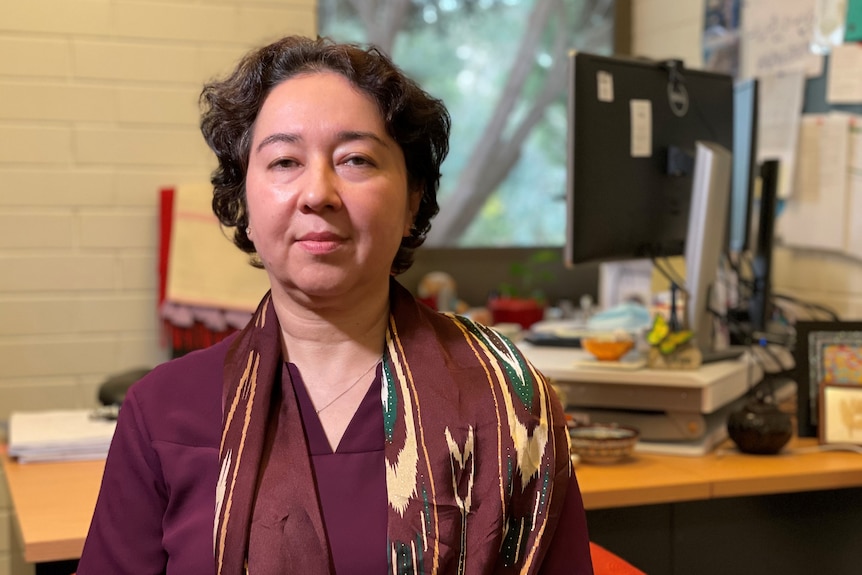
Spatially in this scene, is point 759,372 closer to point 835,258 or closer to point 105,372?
point 835,258

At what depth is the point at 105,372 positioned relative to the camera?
2.77 m

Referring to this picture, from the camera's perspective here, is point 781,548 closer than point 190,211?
Yes

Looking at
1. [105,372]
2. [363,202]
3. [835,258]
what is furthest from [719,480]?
[105,372]

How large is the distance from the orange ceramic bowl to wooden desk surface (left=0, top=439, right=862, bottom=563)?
0.20 metres

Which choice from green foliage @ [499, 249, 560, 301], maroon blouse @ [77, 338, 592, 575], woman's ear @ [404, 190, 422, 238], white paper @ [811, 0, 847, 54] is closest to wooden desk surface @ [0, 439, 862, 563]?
maroon blouse @ [77, 338, 592, 575]

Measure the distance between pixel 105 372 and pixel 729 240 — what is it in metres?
1.69

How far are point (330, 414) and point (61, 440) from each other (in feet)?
2.92

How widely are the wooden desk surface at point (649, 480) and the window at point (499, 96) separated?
183 cm

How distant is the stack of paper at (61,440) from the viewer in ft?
6.39

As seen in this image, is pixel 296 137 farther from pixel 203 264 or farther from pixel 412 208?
pixel 203 264

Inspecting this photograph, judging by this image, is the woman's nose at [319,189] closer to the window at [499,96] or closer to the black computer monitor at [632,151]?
the black computer monitor at [632,151]

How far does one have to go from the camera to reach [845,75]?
2.72 meters

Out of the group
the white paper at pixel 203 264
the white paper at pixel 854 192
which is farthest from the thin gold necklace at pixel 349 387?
the white paper at pixel 854 192

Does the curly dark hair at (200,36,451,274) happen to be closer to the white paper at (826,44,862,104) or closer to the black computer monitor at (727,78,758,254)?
the black computer monitor at (727,78,758,254)
